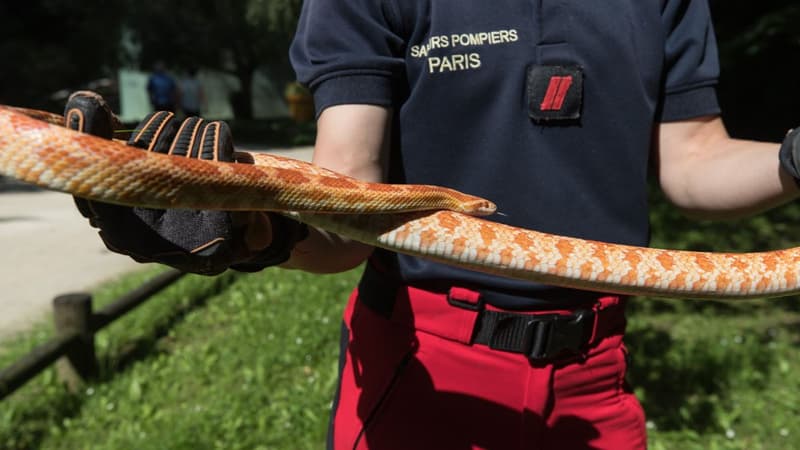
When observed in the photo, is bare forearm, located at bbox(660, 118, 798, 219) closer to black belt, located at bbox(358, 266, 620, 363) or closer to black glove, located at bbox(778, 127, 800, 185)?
black glove, located at bbox(778, 127, 800, 185)

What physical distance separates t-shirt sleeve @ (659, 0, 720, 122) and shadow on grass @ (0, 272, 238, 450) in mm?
3935

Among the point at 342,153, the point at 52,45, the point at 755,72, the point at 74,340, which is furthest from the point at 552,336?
the point at 52,45

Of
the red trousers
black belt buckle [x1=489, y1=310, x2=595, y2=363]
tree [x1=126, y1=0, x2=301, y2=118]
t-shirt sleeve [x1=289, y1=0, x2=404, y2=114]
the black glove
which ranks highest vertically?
t-shirt sleeve [x1=289, y1=0, x2=404, y2=114]

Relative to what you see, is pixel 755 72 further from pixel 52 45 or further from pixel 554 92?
pixel 52 45

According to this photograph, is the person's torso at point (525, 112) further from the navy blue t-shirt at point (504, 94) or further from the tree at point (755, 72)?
the tree at point (755, 72)

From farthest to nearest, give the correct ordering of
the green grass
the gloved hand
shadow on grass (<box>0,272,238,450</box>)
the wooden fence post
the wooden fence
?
the wooden fence post → the wooden fence → the green grass → shadow on grass (<box>0,272,238,450</box>) → the gloved hand

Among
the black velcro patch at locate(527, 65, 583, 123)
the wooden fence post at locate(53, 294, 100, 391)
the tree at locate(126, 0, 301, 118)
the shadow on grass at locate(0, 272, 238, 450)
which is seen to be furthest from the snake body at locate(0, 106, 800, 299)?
the tree at locate(126, 0, 301, 118)

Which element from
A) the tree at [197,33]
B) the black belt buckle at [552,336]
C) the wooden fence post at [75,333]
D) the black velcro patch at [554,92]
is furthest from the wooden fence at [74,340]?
the tree at [197,33]

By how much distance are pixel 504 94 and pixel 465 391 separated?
917 millimetres

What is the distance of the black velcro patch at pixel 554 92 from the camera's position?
2129mm

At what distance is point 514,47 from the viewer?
2.15 m

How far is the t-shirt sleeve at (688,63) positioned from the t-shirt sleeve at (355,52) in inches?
37.2

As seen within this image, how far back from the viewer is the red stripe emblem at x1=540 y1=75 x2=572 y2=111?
6.98ft

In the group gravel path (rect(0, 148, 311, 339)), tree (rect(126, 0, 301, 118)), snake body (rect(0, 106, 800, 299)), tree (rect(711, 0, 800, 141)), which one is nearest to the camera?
snake body (rect(0, 106, 800, 299))
